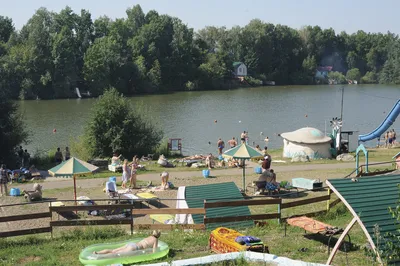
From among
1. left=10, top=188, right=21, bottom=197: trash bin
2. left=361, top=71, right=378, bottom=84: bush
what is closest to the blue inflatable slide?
left=10, top=188, right=21, bottom=197: trash bin

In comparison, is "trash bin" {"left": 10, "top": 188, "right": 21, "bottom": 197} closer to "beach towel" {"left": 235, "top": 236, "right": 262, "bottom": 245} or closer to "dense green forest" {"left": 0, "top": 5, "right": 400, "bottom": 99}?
"beach towel" {"left": 235, "top": 236, "right": 262, "bottom": 245}

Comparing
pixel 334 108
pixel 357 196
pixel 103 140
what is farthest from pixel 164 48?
pixel 357 196

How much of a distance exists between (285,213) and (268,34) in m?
110

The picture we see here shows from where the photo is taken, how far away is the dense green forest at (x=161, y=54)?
84.0 metres

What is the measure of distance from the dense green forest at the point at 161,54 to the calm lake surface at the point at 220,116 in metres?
7.28

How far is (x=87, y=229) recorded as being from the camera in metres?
12.6

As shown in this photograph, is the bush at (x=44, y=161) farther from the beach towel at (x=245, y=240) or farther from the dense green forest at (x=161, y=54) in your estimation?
the dense green forest at (x=161, y=54)

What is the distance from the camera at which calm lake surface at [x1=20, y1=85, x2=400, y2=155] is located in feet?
145

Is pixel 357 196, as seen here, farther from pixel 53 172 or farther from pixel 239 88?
pixel 239 88

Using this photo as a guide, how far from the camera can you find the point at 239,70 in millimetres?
114750

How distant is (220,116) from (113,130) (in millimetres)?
28409

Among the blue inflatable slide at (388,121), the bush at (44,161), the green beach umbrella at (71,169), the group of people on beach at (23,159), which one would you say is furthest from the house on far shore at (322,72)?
the green beach umbrella at (71,169)

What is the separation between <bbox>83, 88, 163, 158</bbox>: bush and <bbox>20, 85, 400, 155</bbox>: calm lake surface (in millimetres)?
5508

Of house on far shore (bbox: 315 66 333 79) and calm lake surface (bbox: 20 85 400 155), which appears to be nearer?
calm lake surface (bbox: 20 85 400 155)
